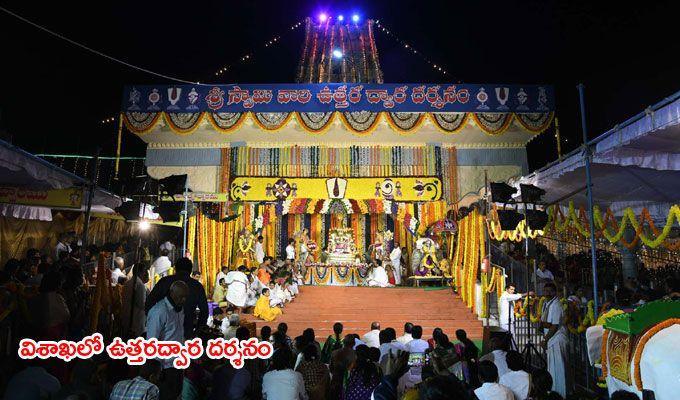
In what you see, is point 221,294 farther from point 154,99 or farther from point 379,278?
point 154,99

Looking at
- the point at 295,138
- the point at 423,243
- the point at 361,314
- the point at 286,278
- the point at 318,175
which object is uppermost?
the point at 295,138

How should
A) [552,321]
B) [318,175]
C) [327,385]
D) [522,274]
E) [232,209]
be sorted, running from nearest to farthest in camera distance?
[327,385] < [552,321] < [522,274] < [232,209] < [318,175]

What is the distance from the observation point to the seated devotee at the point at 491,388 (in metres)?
3.32

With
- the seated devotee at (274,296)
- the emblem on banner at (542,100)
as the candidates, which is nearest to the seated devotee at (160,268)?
the seated devotee at (274,296)

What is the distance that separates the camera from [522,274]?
35.0 feet

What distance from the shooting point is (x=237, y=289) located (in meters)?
10.5

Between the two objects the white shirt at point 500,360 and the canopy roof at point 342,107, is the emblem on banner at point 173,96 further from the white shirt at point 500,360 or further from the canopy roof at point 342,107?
the white shirt at point 500,360

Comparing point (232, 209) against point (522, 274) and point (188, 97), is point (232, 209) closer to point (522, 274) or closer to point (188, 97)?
point (188, 97)

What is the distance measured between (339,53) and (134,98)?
297 inches

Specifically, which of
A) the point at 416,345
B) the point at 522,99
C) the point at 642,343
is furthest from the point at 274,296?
the point at 522,99

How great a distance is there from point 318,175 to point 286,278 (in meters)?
4.70

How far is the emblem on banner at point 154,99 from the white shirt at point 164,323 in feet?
36.9

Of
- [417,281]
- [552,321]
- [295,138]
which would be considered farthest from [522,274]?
[295,138]

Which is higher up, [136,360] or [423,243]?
[423,243]
